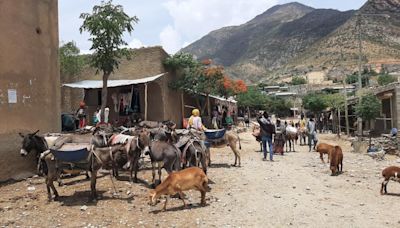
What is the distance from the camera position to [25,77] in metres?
12.3

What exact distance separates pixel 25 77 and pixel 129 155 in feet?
14.0

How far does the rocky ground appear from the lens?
8266 millimetres

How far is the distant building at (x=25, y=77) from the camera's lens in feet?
38.5

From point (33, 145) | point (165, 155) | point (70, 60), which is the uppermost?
point (70, 60)

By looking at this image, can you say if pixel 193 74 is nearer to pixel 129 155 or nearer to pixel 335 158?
pixel 335 158

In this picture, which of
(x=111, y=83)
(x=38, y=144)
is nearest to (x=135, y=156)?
(x=38, y=144)

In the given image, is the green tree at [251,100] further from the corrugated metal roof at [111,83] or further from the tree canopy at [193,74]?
the corrugated metal roof at [111,83]

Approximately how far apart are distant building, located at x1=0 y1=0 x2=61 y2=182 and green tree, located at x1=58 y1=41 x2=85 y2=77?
1160cm

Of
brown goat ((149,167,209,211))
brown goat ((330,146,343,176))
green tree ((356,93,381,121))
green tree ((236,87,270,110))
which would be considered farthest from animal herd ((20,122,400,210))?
green tree ((236,87,270,110))

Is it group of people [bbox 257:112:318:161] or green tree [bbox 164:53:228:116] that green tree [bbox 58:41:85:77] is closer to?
green tree [bbox 164:53:228:116]

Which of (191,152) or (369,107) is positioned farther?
(369,107)

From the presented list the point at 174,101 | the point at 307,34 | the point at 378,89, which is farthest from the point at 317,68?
the point at 174,101

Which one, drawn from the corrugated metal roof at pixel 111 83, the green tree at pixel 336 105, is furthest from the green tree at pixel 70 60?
the green tree at pixel 336 105

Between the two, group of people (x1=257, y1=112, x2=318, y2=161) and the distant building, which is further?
group of people (x1=257, y1=112, x2=318, y2=161)
